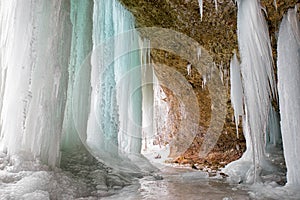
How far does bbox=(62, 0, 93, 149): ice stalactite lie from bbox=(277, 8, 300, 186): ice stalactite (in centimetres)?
403

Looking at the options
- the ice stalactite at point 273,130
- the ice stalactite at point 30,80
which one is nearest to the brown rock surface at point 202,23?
the ice stalactite at point 273,130

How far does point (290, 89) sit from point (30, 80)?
4.09 metres

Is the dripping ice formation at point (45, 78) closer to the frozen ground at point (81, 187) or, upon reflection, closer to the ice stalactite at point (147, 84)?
the frozen ground at point (81, 187)

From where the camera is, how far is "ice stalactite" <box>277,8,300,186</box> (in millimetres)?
4305

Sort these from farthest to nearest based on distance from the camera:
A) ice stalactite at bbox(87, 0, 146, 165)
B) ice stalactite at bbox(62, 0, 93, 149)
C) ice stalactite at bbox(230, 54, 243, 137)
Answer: ice stalactite at bbox(87, 0, 146, 165) < ice stalactite at bbox(230, 54, 243, 137) < ice stalactite at bbox(62, 0, 93, 149)

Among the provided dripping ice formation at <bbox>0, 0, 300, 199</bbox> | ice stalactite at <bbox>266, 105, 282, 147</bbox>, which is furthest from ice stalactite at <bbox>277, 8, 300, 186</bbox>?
ice stalactite at <bbox>266, 105, 282, 147</bbox>

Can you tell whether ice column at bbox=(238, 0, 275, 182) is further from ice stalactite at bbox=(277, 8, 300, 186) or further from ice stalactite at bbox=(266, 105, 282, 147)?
ice stalactite at bbox=(266, 105, 282, 147)

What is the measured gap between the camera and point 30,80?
406 cm

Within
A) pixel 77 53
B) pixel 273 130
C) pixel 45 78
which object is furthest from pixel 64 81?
pixel 273 130

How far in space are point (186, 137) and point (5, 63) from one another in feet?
31.6

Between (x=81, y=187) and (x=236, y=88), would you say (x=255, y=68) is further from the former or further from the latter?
(x=81, y=187)

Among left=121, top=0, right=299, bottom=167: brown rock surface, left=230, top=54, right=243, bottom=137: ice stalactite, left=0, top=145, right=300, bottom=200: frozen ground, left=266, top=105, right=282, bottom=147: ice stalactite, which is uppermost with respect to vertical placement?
left=121, top=0, right=299, bottom=167: brown rock surface

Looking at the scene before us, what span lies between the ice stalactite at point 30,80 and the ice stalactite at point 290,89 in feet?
12.0

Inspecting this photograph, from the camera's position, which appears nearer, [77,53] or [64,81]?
[64,81]
